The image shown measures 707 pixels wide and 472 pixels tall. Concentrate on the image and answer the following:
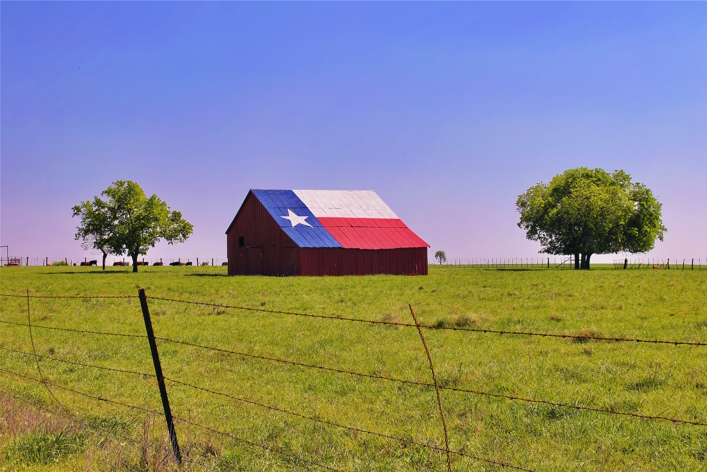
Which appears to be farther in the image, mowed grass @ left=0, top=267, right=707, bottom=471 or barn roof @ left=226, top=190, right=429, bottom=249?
barn roof @ left=226, top=190, right=429, bottom=249

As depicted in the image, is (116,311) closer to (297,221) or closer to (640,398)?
(640,398)

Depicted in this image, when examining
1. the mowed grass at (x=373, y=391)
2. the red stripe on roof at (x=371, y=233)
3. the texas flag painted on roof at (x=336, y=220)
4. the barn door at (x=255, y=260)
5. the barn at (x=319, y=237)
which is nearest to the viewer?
the mowed grass at (x=373, y=391)

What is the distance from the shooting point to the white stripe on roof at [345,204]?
183ft

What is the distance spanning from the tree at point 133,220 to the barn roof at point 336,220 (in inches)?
752

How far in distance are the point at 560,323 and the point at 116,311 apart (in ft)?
48.6

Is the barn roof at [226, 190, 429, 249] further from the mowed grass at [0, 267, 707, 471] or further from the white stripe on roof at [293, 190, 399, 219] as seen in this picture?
the mowed grass at [0, 267, 707, 471]

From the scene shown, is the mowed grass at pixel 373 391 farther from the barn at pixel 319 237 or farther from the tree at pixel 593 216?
the tree at pixel 593 216

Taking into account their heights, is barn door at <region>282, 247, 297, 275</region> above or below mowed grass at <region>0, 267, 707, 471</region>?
above

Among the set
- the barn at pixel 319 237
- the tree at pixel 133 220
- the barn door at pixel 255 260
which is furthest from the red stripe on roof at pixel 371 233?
the tree at pixel 133 220

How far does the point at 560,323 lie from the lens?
17.3 metres

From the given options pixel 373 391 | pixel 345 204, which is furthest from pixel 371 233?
pixel 373 391

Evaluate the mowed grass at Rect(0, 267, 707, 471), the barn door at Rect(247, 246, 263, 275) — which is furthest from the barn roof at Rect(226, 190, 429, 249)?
the mowed grass at Rect(0, 267, 707, 471)

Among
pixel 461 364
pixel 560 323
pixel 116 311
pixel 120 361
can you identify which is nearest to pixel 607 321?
pixel 560 323

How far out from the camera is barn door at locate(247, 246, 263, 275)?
177ft
